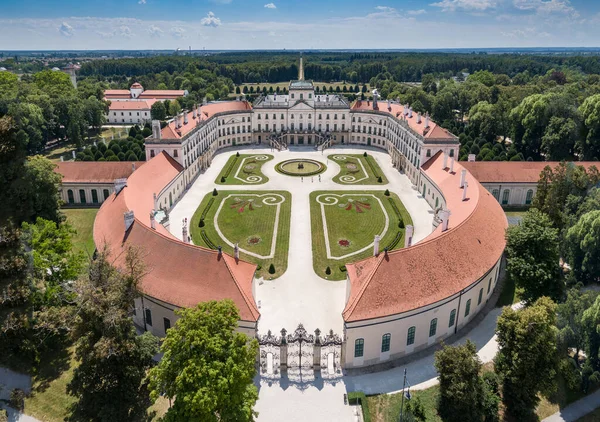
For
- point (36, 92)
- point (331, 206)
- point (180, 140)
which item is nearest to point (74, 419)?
point (331, 206)

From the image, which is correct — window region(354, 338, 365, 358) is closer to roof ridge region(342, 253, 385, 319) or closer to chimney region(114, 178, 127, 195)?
roof ridge region(342, 253, 385, 319)

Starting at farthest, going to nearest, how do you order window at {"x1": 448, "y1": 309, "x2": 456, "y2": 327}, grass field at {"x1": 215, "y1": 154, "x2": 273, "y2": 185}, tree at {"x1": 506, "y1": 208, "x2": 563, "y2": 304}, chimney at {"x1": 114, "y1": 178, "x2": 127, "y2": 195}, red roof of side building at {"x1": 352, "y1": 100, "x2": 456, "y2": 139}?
grass field at {"x1": 215, "y1": 154, "x2": 273, "y2": 185} → red roof of side building at {"x1": 352, "y1": 100, "x2": 456, "y2": 139} → chimney at {"x1": 114, "y1": 178, "x2": 127, "y2": 195} → tree at {"x1": 506, "y1": 208, "x2": 563, "y2": 304} → window at {"x1": 448, "y1": 309, "x2": 456, "y2": 327}

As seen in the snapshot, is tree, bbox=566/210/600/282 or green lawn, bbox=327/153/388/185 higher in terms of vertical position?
tree, bbox=566/210/600/282

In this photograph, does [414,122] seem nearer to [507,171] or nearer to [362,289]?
[507,171]

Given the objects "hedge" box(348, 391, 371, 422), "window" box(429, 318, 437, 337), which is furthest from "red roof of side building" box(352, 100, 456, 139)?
"hedge" box(348, 391, 371, 422)

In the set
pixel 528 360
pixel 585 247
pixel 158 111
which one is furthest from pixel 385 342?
pixel 158 111

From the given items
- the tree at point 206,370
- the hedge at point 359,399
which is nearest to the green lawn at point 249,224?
the hedge at point 359,399

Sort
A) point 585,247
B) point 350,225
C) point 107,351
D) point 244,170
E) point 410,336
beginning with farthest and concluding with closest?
point 244,170, point 350,225, point 585,247, point 410,336, point 107,351

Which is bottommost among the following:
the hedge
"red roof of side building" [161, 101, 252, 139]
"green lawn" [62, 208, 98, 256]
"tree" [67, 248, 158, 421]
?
the hedge
